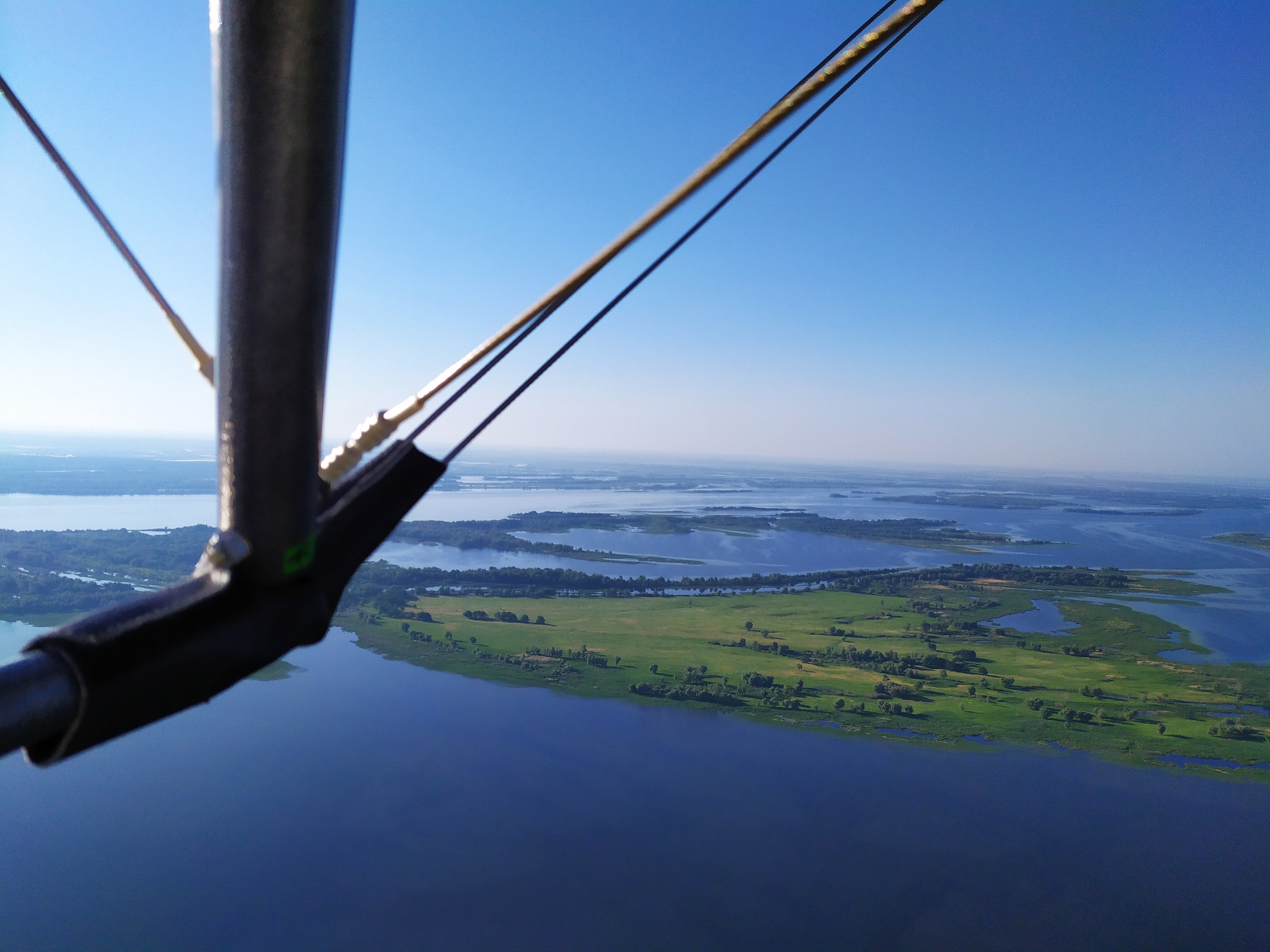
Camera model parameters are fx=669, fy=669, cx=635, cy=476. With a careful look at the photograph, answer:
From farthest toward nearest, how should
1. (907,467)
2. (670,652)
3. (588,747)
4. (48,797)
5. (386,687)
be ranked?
1. (907,467)
2. (670,652)
3. (386,687)
4. (588,747)
5. (48,797)

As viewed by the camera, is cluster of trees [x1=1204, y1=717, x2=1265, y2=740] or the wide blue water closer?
the wide blue water

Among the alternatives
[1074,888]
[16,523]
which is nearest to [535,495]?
[16,523]

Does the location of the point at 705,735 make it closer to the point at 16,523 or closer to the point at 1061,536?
the point at 16,523

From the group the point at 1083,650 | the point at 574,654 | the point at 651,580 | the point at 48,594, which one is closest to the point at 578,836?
the point at 574,654

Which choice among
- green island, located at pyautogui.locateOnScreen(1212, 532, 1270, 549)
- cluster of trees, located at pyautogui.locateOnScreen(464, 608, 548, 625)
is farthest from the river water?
green island, located at pyautogui.locateOnScreen(1212, 532, 1270, 549)

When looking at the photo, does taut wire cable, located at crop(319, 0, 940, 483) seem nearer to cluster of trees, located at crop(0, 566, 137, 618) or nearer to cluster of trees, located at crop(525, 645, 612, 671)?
cluster of trees, located at crop(525, 645, 612, 671)

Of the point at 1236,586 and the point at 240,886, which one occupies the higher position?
the point at 1236,586

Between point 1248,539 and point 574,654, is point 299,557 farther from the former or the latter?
point 1248,539

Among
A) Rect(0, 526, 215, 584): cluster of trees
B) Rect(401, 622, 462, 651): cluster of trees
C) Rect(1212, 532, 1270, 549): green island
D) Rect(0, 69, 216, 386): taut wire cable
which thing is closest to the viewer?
Rect(0, 69, 216, 386): taut wire cable
